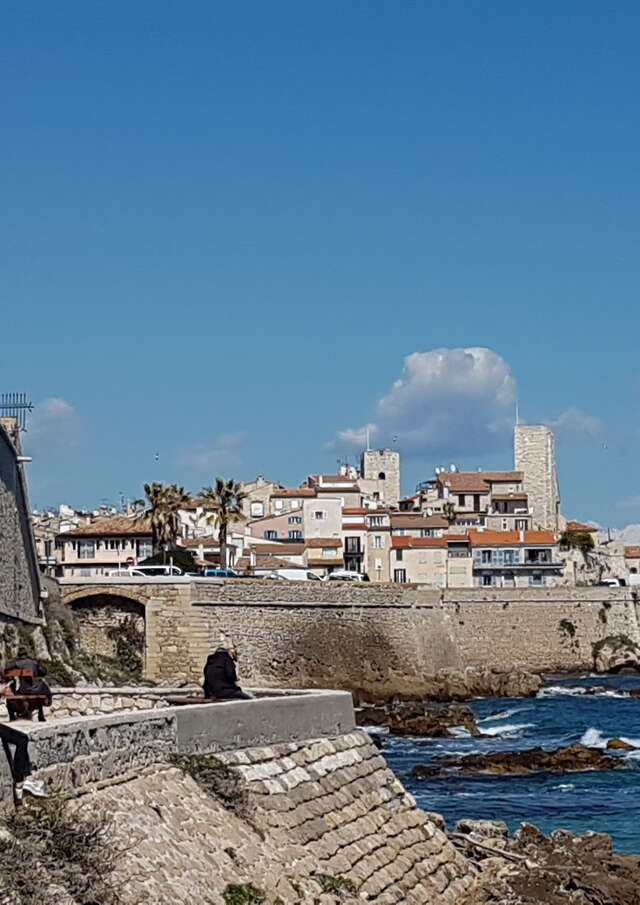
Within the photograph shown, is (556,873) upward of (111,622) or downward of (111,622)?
downward

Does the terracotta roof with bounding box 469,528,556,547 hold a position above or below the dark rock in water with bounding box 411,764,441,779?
above

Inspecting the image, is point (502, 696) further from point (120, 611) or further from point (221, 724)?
point (221, 724)

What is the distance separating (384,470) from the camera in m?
137

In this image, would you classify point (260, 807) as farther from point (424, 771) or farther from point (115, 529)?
point (115, 529)

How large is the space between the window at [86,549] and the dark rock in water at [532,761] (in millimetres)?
44474

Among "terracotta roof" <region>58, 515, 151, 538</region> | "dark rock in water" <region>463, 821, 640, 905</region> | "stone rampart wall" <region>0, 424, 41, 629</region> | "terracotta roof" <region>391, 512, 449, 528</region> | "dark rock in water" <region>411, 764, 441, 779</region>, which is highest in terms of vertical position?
"terracotta roof" <region>391, 512, 449, 528</region>

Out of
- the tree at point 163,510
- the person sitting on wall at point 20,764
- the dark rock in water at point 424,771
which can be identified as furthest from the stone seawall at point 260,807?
the tree at point 163,510

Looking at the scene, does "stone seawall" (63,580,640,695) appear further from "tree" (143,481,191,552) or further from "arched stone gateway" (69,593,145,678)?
"tree" (143,481,191,552)

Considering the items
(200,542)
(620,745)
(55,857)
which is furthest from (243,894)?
(200,542)

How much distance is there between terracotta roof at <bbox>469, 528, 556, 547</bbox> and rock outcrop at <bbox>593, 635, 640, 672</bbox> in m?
10.6

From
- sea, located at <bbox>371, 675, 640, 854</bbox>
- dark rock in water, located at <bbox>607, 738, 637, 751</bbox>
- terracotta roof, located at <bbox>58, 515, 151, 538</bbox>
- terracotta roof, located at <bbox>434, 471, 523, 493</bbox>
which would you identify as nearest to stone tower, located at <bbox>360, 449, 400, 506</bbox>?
terracotta roof, located at <bbox>434, 471, 523, 493</bbox>

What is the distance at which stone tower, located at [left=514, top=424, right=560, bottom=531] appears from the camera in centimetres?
12469

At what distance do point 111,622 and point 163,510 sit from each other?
2121 cm

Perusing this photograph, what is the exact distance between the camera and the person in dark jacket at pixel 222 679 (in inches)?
741
